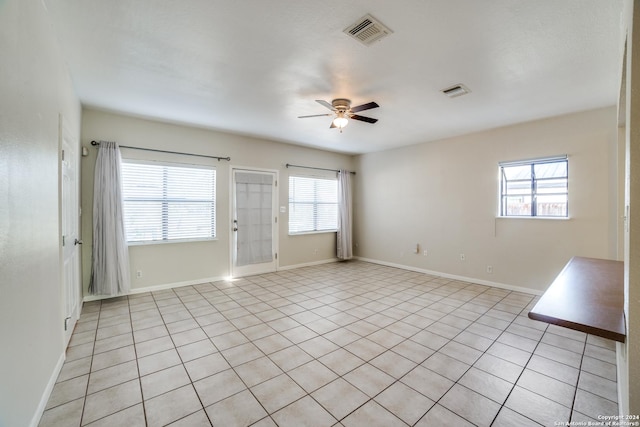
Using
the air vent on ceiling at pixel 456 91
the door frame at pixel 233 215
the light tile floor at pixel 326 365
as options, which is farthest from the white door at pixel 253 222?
the air vent on ceiling at pixel 456 91

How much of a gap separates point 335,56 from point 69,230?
3222 mm

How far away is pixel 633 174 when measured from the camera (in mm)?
970

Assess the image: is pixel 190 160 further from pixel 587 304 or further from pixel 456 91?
pixel 587 304

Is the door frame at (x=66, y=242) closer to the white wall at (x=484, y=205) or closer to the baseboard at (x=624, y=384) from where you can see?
the baseboard at (x=624, y=384)

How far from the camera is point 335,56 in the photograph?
2.51 meters

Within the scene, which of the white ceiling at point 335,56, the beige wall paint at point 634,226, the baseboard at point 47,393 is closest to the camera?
the beige wall paint at point 634,226

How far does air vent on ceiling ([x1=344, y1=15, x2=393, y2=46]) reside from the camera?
2051 mm

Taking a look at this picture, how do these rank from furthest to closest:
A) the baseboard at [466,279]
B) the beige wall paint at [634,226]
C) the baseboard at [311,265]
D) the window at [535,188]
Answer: the baseboard at [466,279] → the baseboard at [311,265] → the window at [535,188] → the beige wall paint at [634,226]

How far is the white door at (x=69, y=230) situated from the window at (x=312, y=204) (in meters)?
3.63

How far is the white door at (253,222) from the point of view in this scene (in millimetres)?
5289

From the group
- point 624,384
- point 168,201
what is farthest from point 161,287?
point 624,384

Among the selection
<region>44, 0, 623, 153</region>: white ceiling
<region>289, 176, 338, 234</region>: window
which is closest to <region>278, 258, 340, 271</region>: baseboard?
<region>289, 176, 338, 234</region>: window

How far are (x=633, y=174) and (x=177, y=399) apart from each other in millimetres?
2745

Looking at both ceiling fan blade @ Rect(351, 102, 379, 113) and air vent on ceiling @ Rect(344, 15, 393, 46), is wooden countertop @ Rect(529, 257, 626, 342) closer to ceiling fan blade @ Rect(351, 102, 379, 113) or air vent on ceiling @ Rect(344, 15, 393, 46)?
air vent on ceiling @ Rect(344, 15, 393, 46)
